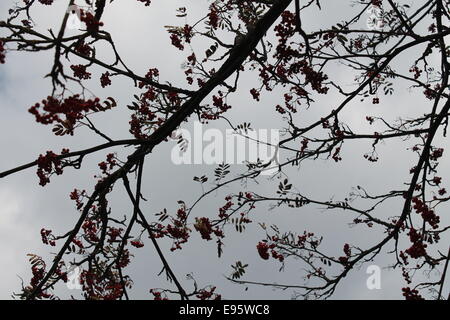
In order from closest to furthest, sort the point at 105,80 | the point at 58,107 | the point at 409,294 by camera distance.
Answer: the point at 58,107 < the point at 409,294 < the point at 105,80

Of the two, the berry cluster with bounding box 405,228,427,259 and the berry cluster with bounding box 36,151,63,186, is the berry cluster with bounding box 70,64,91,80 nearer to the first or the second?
the berry cluster with bounding box 36,151,63,186

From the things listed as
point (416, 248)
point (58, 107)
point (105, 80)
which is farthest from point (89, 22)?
point (416, 248)

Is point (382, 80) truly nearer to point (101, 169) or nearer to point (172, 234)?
point (172, 234)

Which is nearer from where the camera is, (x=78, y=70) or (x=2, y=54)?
(x=2, y=54)

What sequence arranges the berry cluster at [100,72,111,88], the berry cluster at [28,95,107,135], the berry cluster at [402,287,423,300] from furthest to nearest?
1. the berry cluster at [100,72,111,88]
2. the berry cluster at [402,287,423,300]
3. the berry cluster at [28,95,107,135]

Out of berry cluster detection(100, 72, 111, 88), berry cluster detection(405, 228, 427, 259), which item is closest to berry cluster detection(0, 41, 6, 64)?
berry cluster detection(100, 72, 111, 88)

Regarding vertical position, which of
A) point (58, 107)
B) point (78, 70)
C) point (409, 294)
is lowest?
point (409, 294)

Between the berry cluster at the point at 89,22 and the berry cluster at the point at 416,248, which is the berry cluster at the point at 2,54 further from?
the berry cluster at the point at 416,248

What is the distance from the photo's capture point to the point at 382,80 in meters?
6.50

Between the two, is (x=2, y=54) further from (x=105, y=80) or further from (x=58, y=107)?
(x=105, y=80)

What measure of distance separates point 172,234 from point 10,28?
120 inches

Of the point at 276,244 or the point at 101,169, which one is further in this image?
the point at 276,244

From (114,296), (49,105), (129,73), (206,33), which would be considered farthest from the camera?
(206,33)
